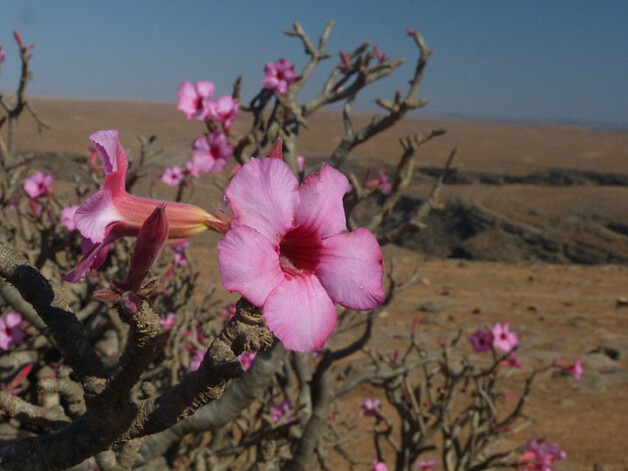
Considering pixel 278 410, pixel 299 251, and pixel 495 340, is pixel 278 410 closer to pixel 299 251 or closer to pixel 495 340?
pixel 495 340

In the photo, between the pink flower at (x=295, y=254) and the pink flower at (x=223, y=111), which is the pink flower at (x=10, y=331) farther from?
the pink flower at (x=295, y=254)

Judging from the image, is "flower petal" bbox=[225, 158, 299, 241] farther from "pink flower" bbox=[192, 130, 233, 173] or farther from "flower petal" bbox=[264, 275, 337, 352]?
"pink flower" bbox=[192, 130, 233, 173]

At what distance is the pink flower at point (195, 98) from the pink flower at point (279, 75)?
30 centimetres

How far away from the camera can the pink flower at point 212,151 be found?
2803 mm

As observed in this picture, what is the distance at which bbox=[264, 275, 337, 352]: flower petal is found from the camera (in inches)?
30.5

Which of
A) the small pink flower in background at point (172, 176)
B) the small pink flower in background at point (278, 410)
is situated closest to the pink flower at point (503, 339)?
the small pink flower in background at point (278, 410)

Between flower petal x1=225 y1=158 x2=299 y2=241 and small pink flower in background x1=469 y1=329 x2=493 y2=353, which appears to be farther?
small pink flower in background x1=469 y1=329 x2=493 y2=353

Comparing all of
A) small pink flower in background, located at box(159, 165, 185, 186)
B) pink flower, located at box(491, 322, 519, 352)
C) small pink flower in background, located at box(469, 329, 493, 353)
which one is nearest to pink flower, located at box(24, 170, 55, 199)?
small pink flower in background, located at box(159, 165, 185, 186)

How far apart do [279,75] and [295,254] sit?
241 centimetres

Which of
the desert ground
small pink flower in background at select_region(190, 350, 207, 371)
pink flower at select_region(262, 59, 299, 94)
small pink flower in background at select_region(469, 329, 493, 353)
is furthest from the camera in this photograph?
the desert ground

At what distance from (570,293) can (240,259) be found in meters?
9.93

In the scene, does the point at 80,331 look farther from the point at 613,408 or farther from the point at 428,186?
the point at 428,186

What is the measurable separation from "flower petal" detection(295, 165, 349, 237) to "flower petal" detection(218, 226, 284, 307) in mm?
89

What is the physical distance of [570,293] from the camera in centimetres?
981
